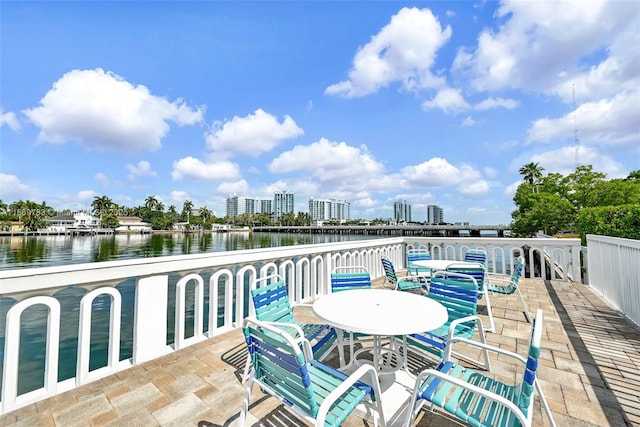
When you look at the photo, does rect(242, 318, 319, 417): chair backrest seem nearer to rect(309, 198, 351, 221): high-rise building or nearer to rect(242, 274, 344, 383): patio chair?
rect(242, 274, 344, 383): patio chair

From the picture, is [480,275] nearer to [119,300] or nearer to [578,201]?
[119,300]

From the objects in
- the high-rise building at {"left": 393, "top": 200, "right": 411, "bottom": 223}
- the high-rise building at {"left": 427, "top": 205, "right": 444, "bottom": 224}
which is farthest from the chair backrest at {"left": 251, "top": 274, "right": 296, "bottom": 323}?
the high-rise building at {"left": 393, "top": 200, "right": 411, "bottom": 223}

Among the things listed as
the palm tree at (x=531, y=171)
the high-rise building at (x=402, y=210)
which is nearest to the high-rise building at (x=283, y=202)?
the high-rise building at (x=402, y=210)

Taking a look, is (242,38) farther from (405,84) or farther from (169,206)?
(169,206)

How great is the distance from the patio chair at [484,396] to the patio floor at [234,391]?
52cm

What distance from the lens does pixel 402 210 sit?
117812 millimetres

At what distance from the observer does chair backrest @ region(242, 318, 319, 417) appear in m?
1.23

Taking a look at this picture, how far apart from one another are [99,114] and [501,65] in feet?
47.3

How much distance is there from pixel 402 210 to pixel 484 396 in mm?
122500

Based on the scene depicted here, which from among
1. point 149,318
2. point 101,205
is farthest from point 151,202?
point 149,318

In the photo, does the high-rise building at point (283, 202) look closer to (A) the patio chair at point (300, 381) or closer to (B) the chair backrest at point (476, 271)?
(B) the chair backrest at point (476, 271)

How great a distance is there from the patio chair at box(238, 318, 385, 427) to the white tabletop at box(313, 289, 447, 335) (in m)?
0.35

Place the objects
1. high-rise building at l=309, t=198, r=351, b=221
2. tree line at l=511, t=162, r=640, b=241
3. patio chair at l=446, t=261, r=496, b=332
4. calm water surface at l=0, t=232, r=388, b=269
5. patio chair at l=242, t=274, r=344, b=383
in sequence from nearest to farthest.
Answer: patio chair at l=242, t=274, r=344, b=383 < patio chair at l=446, t=261, r=496, b=332 < tree line at l=511, t=162, r=640, b=241 < calm water surface at l=0, t=232, r=388, b=269 < high-rise building at l=309, t=198, r=351, b=221

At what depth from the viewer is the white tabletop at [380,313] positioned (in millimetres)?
1738
